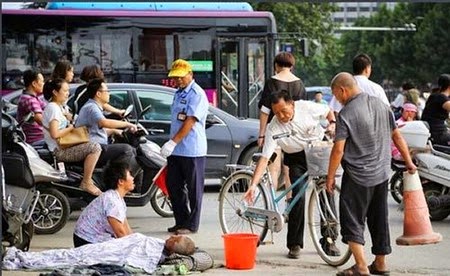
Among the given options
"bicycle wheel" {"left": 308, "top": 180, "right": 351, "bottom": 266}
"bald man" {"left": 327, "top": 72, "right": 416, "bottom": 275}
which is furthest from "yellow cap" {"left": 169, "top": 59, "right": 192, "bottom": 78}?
"bald man" {"left": 327, "top": 72, "right": 416, "bottom": 275}

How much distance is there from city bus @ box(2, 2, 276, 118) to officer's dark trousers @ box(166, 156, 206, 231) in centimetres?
1055

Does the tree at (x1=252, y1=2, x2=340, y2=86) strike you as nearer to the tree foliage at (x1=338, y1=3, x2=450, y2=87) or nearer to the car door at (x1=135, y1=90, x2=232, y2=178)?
the tree foliage at (x1=338, y1=3, x2=450, y2=87)

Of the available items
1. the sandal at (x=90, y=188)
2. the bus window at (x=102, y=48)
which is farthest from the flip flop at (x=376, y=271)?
the bus window at (x=102, y=48)

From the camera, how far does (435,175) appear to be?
456 inches

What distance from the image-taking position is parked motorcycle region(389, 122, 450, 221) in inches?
455

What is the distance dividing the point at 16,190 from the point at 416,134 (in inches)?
178

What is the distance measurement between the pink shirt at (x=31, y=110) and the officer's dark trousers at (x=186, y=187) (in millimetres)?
2360

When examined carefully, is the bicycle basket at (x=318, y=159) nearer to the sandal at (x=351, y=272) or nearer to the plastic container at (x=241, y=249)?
the plastic container at (x=241, y=249)

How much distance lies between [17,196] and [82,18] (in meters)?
12.2

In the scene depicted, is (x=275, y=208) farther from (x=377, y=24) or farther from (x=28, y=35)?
(x=377, y=24)

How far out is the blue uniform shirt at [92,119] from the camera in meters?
10.8

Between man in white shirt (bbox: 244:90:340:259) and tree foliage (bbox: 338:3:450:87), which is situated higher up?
man in white shirt (bbox: 244:90:340:259)

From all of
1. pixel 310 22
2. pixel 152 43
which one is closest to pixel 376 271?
pixel 152 43

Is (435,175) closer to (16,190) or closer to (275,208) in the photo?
(275,208)
